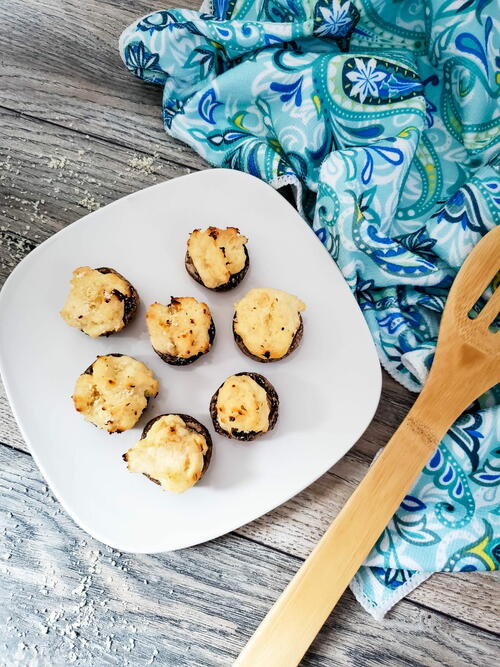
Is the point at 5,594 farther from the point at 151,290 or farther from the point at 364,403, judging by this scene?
the point at 364,403

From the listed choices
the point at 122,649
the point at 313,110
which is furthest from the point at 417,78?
the point at 122,649

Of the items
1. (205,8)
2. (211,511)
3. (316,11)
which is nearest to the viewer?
(211,511)

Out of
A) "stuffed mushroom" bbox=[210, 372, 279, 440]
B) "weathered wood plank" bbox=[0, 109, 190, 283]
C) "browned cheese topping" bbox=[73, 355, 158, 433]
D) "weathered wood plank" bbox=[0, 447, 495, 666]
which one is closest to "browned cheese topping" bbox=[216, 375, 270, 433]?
"stuffed mushroom" bbox=[210, 372, 279, 440]

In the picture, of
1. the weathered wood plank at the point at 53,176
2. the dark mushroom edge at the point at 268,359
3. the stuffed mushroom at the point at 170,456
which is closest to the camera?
the stuffed mushroom at the point at 170,456

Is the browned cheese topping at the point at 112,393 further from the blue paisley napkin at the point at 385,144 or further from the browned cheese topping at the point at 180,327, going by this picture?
the blue paisley napkin at the point at 385,144

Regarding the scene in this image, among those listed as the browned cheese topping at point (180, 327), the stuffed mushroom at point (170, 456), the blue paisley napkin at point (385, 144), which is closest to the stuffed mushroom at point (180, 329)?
the browned cheese topping at point (180, 327)

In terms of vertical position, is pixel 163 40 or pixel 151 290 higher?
pixel 163 40

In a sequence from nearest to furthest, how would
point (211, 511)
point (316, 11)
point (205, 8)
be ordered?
point (211, 511)
point (316, 11)
point (205, 8)
